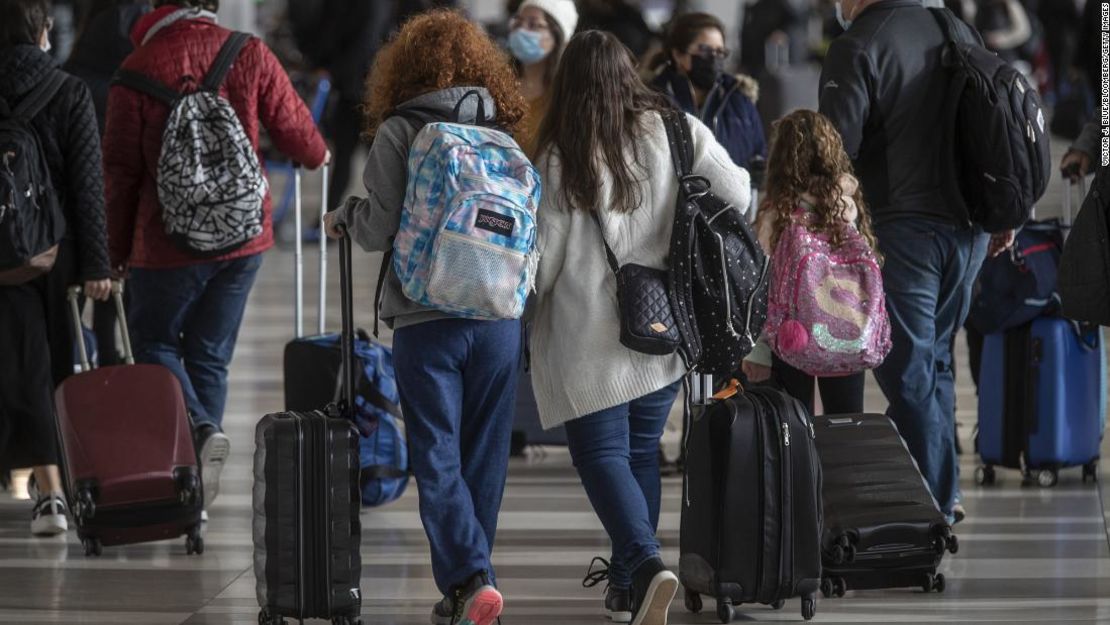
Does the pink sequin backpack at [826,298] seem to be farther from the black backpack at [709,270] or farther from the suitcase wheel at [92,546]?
the suitcase wheel at [92,546]

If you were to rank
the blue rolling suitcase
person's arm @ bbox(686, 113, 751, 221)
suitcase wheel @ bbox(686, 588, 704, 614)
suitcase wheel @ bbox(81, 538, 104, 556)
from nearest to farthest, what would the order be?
person's arm @ bbox(686, 113, 751, 221)
suitcase wheel @ bbox(686, 588, 704, 614)
suitcase wheel @ bbox(81, 538, 104, 556)
the blue rolling suitcase

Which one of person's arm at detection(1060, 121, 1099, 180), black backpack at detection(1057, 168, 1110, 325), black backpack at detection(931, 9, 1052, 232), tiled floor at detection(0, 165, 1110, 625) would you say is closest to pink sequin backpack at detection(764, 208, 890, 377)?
black backpack at detection(931, 9, 1052, 232)

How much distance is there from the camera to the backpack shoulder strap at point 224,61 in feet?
21.1

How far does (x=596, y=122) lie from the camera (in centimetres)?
505

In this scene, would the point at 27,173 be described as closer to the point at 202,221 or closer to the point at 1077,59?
the point at 202,221

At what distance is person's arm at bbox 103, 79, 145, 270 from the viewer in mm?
6453

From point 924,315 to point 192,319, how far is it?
7.89 ft

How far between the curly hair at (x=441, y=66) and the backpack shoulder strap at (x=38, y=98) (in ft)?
5.57

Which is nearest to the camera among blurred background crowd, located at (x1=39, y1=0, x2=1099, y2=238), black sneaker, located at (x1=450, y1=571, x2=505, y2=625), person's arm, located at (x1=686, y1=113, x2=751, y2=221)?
black sneaker, located at (x1=450, y1=571, x2=505, y2=625)

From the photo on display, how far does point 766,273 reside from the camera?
16.9 ft

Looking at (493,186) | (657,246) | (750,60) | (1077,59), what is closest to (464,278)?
(493,186)

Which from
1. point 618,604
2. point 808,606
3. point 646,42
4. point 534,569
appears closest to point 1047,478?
point 534,569

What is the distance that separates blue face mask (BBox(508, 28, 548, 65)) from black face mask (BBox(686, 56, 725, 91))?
60cm

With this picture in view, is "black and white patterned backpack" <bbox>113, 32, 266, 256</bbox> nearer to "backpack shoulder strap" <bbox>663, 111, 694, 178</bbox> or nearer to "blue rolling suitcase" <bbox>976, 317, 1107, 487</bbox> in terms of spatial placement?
"backpack shoulder strap" <bbox>663, 111, 694, 178</bbox>
